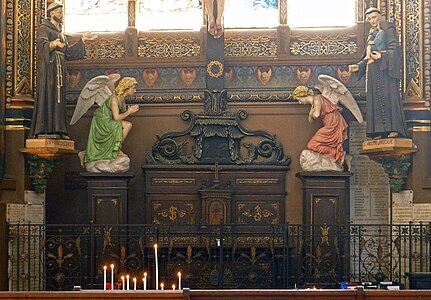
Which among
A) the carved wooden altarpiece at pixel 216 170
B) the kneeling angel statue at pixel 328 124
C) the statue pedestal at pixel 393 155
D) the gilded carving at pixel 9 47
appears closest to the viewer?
the statue pedestal at pixel 393 155

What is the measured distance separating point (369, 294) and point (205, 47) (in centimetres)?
749

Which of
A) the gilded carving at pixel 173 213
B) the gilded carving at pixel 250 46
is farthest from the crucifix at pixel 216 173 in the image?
the gilded carving at pixel 250 46

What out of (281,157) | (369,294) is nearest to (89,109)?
(281,157)

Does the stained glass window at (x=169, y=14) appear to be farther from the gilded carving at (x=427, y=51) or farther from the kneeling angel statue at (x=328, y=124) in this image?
the gilded carving at (x=427, y=51)

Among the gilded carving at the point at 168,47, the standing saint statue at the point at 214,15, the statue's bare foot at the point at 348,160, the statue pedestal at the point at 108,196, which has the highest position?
the standing saint statue at the point at 214,15

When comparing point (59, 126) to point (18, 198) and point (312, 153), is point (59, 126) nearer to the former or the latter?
point (18, 198)

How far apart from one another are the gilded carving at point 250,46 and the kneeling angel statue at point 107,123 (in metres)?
1.90

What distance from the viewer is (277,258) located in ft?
51.0

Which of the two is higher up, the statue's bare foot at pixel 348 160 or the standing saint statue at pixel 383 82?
the standing saint statue at pixel 383 82

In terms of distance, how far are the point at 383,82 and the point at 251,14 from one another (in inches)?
116

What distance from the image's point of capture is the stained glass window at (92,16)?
17266 mm

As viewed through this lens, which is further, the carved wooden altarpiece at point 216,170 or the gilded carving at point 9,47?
the carved wooden altarpiece at point 216,170

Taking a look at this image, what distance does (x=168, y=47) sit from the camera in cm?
1697

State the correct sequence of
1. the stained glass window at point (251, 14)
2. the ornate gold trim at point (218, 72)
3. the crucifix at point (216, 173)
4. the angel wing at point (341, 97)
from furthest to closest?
the stained glass window at point (251, 14), the ornate gold trim at point (218, 72), the crucifix at point (216, 173), the angel wing at point (341, 97)
